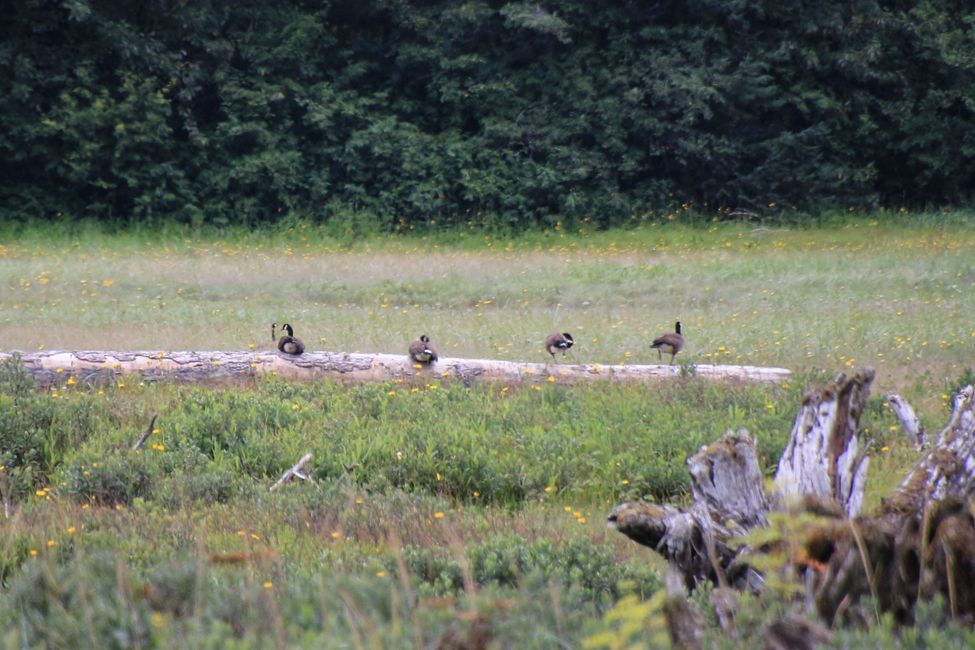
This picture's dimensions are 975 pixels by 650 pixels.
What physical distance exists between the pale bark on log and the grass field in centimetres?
37

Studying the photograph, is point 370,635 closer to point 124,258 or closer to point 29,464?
point 29,464

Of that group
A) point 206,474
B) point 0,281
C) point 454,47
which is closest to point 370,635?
point 206,474

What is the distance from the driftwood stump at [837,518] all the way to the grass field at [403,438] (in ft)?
1.01

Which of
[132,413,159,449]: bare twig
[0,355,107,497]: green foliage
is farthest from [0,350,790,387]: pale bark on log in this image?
[132,413,159,449]: bare twig

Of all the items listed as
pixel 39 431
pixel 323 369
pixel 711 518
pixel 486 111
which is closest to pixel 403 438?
pixel 323 369

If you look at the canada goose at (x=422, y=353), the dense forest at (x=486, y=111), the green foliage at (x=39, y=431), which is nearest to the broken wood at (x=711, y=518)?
the green foliage at (x=39, y=431)

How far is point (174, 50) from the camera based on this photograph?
33250mm

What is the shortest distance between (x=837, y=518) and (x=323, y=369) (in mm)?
8522

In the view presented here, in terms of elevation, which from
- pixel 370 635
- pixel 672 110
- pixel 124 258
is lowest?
pixel 124 258

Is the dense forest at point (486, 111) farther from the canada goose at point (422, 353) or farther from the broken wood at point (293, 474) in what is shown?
the broken wood at point (293, 474)

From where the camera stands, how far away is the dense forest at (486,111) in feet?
105

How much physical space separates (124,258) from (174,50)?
1027 cm

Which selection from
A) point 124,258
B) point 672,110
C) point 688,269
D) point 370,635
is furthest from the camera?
point 672,110

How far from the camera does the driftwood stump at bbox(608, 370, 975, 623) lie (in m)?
4.21
